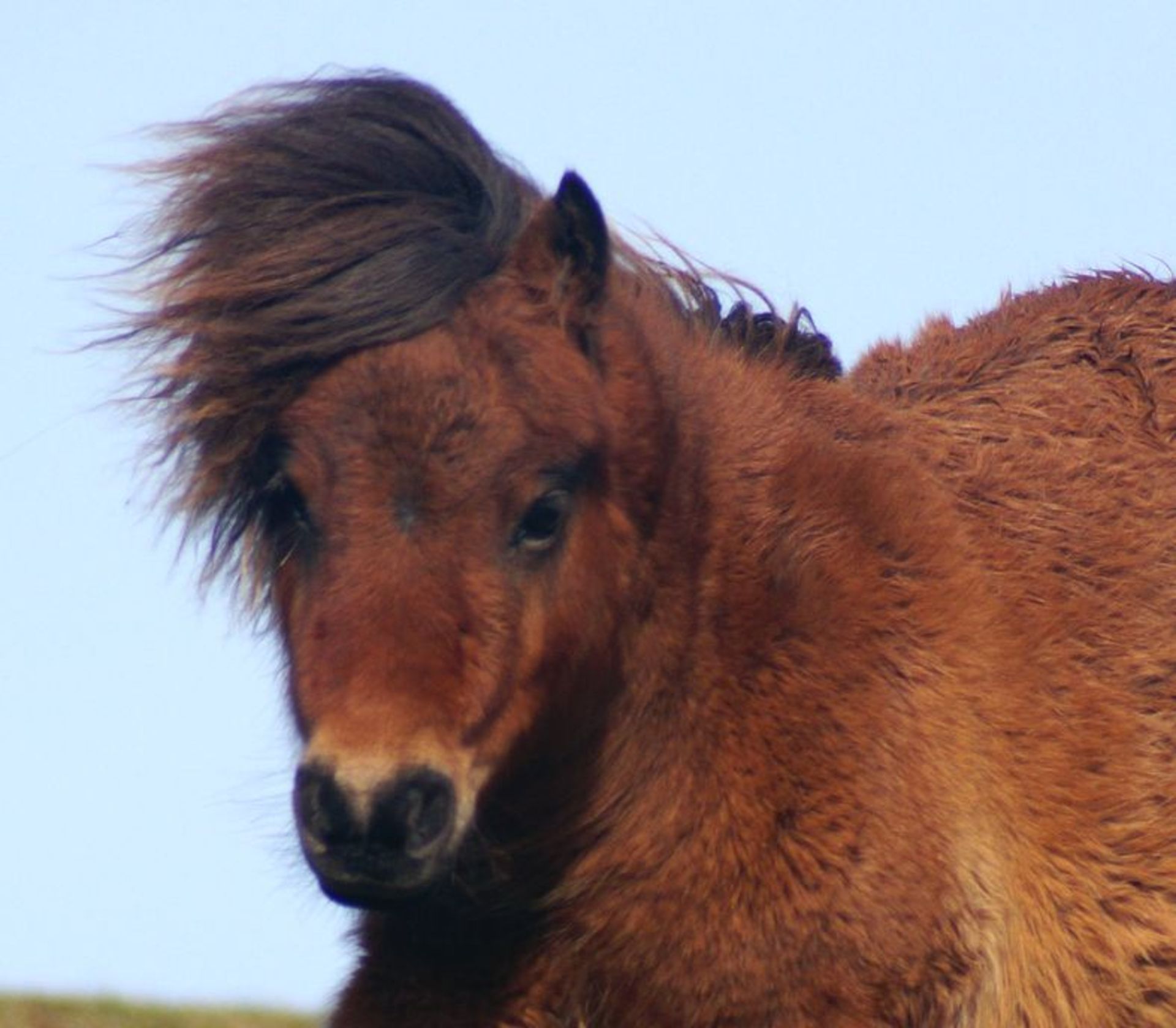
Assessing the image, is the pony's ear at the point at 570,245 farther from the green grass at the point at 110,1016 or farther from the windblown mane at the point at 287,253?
the green grass at the point at 110,1016

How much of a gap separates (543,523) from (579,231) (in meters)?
0.83

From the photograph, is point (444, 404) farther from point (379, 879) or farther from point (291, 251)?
point (379, 879)

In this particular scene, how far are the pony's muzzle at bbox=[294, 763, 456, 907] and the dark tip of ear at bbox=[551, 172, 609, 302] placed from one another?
1.44 metres

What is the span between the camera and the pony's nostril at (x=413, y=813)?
15.6ft

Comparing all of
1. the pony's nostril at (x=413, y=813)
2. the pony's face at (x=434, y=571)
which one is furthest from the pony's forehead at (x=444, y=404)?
the pony's nostril at (x=413, y=813)

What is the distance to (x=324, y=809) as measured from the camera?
4754 mm

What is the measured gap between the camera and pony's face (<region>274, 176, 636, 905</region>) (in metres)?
4.80

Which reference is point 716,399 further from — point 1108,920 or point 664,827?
point 1108,920

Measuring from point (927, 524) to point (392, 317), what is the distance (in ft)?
5.63

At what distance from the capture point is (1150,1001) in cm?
601

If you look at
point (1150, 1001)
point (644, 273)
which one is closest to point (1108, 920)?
point (1150, 1001)

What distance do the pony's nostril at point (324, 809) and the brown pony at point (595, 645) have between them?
0.06 feet

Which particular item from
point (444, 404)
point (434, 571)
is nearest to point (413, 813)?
point (434, 571)

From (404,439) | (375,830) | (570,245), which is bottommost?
(375,830)
